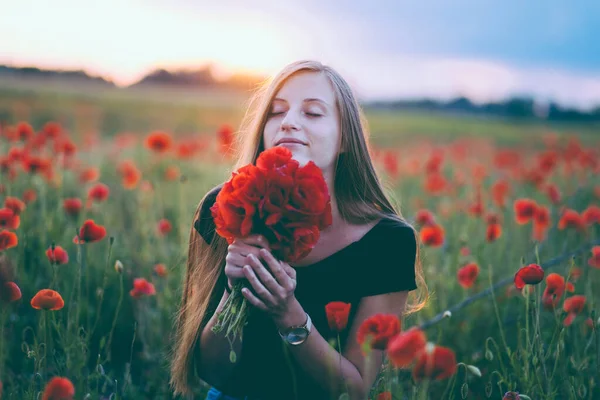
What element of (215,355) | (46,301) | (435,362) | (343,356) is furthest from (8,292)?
(435,362)

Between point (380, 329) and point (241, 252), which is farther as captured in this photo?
point (241, 252)

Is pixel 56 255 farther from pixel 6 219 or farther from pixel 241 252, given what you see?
pixel 241 252

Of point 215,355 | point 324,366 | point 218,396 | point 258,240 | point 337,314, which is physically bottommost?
point 218,396

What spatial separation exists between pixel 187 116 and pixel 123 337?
12.1m

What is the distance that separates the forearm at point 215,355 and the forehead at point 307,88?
0.82m

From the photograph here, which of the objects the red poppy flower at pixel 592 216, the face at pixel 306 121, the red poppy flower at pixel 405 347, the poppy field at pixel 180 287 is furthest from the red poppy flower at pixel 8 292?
the red poppy flower at pixel 592 216

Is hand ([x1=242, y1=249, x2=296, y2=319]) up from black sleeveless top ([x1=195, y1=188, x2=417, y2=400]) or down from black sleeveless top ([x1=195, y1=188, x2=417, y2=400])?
up

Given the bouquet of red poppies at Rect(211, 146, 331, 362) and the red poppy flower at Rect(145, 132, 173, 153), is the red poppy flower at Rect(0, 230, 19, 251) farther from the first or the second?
the red poppy flower at Rect(145, 132, 173, 153)

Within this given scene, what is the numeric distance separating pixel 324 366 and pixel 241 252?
19.0 inches

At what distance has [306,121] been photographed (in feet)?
6.52

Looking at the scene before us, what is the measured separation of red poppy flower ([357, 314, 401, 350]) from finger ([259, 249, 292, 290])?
25 cm

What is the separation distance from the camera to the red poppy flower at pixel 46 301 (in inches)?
67.0

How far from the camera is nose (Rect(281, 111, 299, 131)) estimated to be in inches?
75.7

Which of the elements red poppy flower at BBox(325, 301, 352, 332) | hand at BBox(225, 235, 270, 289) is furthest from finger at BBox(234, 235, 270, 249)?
red poppy flower at BBox(325, 301, 352, 332)
